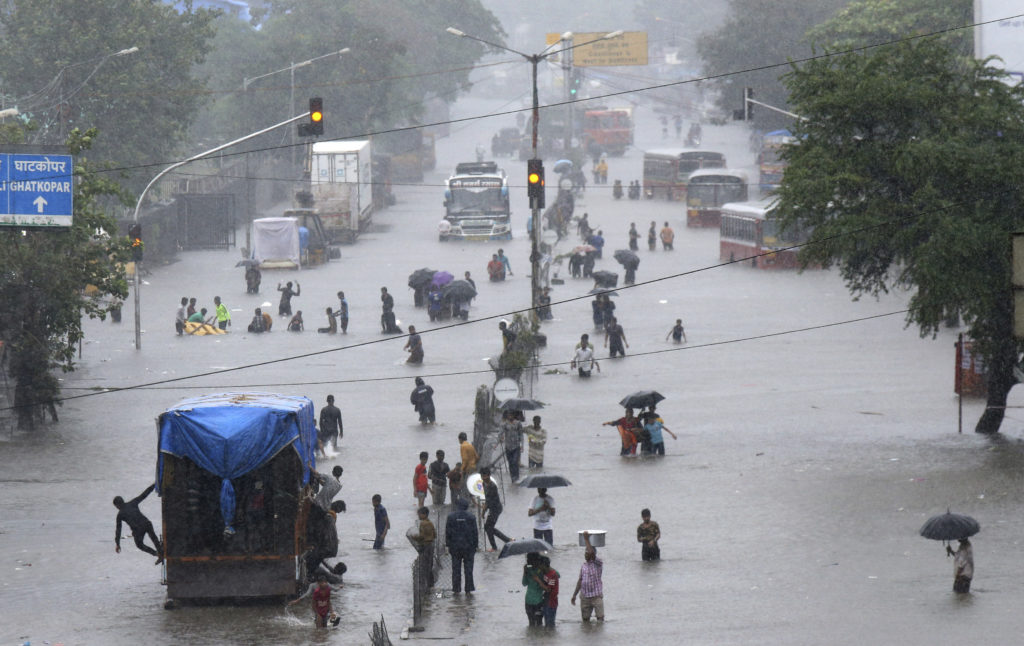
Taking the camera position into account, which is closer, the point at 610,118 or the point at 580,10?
the point at 610,118

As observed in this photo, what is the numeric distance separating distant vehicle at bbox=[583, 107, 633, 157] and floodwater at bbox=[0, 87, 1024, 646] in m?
54.8

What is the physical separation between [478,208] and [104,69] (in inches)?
650

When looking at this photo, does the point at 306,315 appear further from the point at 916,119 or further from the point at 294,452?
the point at 294,452

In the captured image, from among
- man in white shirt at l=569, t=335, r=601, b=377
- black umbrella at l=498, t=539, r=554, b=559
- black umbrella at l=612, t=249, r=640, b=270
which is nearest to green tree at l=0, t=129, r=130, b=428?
man in white shirt at l=569, t=335, r=601, b=377

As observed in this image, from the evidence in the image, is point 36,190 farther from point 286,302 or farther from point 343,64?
point 343,64

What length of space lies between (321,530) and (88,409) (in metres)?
15.9

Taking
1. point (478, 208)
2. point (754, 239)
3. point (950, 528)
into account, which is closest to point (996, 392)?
point (950, 528)

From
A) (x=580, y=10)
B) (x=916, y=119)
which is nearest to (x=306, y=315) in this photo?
(x=916, y=119)

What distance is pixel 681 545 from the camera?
2020 centimetres

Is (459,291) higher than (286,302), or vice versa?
(459,291)

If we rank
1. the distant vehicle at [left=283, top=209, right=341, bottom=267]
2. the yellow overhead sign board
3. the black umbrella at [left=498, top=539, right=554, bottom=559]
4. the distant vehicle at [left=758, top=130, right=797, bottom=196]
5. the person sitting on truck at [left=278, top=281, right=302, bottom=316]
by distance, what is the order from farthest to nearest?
1. the yellow overhead sign board
2. the distant vehicle at [left=758, top=130, right=797, bottom=196]
3. the distant vehicle at [left=283, top=209, right=341, bottom=267]
4. the person sitting on truck at [left=278, top=281, right=302, bottom=316]
5. the black umbrella at [left=498, top=539, right=554, bottom=559]

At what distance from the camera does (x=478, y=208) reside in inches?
2525

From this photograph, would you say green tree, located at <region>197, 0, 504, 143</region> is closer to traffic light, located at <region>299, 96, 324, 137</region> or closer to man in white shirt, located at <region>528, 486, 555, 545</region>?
traffic light, located at <region>299, 96, 324, 137</region>

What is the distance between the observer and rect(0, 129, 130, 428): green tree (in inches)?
1203
